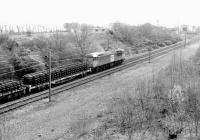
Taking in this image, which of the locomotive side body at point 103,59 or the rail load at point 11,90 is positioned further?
the locomotive side body at point 103,59

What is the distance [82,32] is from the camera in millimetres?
52719

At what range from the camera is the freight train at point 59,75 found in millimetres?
24333

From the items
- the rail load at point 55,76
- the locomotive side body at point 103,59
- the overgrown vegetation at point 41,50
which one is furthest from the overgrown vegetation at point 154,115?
the locomotive side body at point 103,59

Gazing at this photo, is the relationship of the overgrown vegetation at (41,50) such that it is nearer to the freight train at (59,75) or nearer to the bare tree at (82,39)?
the bare tree at (82,39)

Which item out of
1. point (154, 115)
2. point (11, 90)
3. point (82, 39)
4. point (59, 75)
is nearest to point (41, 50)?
point (82, 39)

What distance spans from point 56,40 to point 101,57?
13.6m

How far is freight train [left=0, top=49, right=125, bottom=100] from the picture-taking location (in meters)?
24.3

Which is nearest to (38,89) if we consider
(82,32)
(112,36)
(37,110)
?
(37,110)

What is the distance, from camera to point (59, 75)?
30.0 m

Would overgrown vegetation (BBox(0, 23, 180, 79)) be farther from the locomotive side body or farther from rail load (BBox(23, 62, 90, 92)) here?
the locomotive side body

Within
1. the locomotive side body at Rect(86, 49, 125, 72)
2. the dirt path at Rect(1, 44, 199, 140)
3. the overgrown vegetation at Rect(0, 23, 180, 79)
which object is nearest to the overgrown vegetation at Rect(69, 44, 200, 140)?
the dirt path at Rect(1, 44, 199, 140)

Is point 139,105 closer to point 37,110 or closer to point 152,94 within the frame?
point 152,94

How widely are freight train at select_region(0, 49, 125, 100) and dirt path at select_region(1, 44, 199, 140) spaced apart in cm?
293

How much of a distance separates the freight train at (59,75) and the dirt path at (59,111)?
2.93 m
